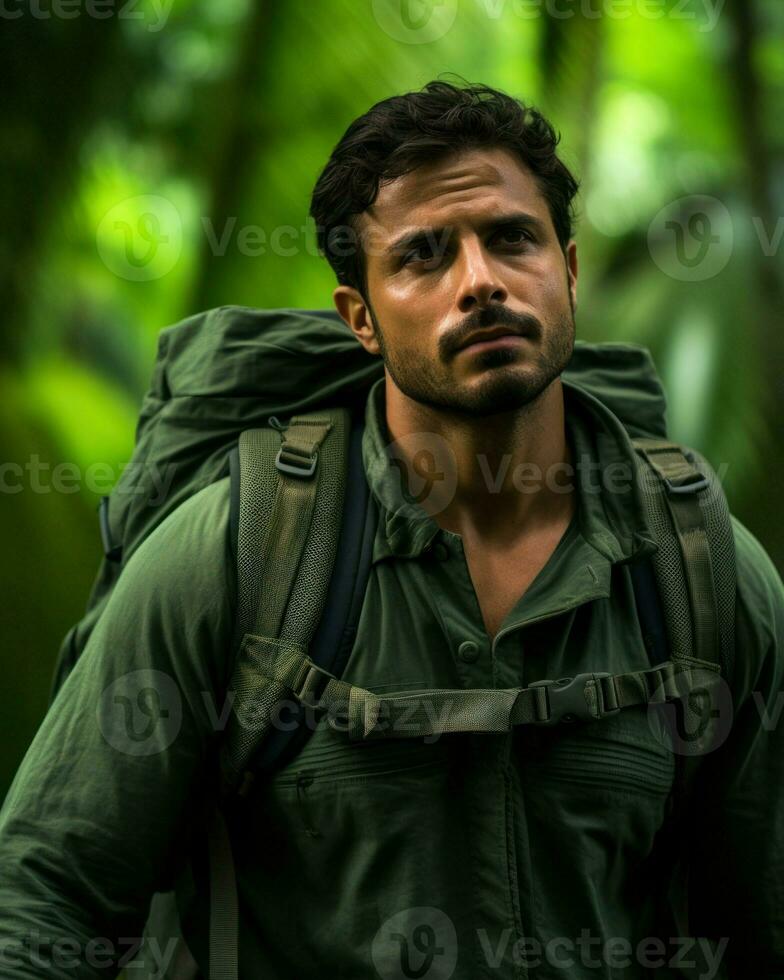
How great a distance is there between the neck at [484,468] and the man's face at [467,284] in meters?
0.08

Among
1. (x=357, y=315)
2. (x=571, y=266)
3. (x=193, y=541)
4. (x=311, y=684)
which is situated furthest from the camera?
(x=571, y=266)

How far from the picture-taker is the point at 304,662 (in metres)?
2.07

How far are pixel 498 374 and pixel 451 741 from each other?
682mm

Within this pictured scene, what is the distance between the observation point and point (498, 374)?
2285 millimetres

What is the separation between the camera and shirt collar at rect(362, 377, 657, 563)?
2246 mm

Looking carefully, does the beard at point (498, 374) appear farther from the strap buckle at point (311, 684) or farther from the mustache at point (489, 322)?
the strap buckle at point (311, 684)

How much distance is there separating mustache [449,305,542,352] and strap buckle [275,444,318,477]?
0.35 m

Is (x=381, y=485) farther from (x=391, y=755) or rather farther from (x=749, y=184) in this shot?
(x=749, y=184)

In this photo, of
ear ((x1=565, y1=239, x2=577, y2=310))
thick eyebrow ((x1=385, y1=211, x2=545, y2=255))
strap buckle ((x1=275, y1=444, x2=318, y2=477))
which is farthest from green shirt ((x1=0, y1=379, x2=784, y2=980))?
ear ((x1=565, y1=239, x2=577, y2=310))

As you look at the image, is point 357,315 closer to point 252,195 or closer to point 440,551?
point 440,551

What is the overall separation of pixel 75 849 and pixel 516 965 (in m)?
0.77

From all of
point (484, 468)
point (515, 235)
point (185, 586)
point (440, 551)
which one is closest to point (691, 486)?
point (484, 468)

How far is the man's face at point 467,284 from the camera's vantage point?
2.29 meters

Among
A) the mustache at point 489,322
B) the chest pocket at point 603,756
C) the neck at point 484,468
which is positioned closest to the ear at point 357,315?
the neck at point 484,468
